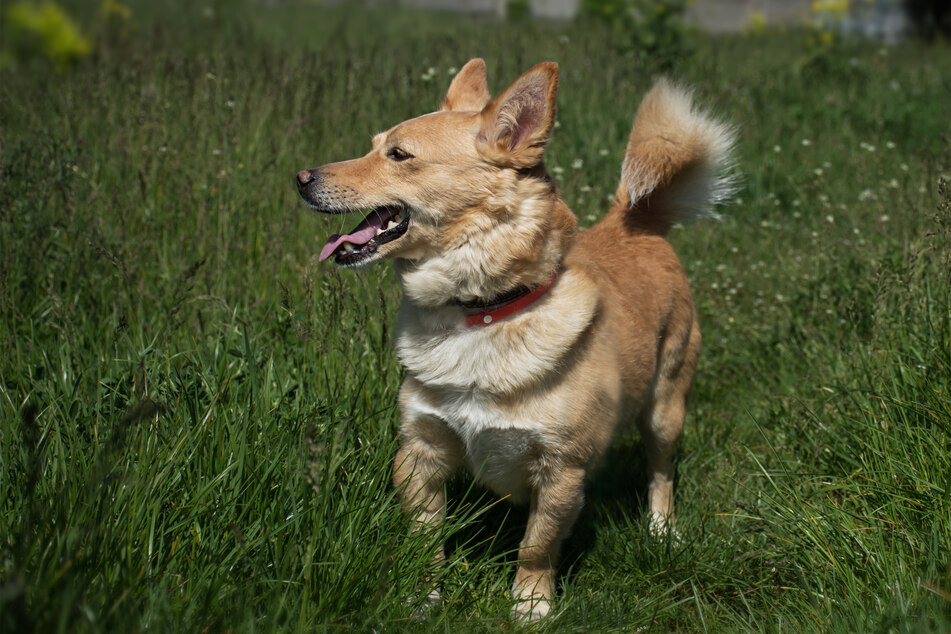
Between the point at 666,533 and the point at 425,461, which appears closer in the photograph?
the point at 425,461

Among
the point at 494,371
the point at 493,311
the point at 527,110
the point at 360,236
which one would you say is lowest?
the point at 494,371

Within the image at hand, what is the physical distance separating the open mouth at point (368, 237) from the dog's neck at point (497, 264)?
5.4 inches

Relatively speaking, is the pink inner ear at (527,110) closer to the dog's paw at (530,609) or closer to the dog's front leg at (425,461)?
the dog's front leg at (425,461)

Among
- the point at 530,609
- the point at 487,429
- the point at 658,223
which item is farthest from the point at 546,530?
the point at 658,223

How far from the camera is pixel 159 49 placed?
6789 millimetres

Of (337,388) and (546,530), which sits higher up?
(337,388)

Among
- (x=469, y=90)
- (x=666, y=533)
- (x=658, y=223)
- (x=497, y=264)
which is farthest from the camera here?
(x=658, y=223)

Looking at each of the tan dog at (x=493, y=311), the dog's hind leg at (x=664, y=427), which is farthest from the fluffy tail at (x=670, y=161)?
the tan dog at (x=493, y=311)

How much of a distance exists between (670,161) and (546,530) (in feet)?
5.30

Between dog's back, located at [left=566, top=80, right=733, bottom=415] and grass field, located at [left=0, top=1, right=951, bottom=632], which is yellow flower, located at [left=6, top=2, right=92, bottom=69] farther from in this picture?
dog's back, located at [left=566, top=80, right=733, bottom=415]

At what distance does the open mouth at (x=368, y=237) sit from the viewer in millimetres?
2586

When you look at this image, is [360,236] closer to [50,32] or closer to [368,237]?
[368,237]

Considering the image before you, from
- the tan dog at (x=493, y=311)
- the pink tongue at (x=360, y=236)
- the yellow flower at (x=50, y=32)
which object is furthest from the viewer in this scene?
the yellow flower at (x=50, y=32)

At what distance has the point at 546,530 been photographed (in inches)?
103
